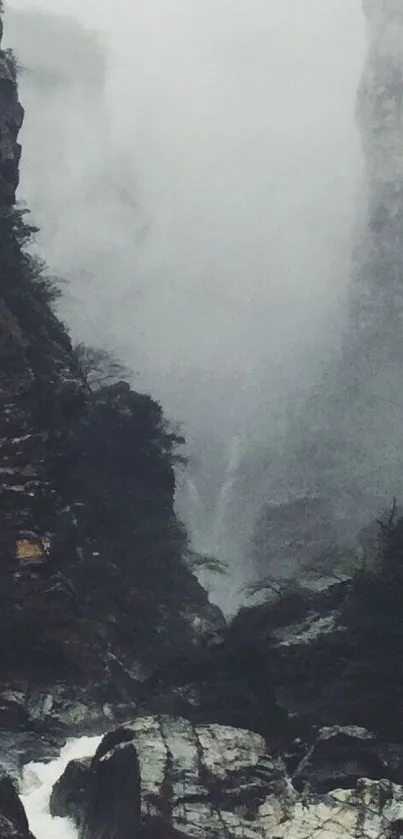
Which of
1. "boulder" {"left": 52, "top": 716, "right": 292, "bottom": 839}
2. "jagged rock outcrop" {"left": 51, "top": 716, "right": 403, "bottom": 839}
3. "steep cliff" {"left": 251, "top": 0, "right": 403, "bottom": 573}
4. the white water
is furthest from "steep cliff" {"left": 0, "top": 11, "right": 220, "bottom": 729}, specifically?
"steep cliff" {"left": 251, "top": 0, "right": 403, "bottom": 573}

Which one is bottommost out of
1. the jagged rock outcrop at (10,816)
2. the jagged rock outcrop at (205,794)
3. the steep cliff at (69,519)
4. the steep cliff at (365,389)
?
the jagged rock outcrop at (10,816)

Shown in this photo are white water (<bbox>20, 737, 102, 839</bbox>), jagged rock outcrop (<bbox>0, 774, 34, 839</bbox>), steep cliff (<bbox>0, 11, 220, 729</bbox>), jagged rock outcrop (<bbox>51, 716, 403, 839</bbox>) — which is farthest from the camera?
steep cliff (<bbox>0, 11, 220, 729</bbox>)

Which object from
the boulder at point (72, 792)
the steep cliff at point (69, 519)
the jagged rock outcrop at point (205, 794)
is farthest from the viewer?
the steep cliff at point (69, 519)

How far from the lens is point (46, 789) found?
32.0m

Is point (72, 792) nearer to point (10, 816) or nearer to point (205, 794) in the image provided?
point (205, 794)

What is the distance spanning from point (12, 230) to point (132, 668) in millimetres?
22872

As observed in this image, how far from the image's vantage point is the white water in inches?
1117

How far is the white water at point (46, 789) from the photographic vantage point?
93.1 feet

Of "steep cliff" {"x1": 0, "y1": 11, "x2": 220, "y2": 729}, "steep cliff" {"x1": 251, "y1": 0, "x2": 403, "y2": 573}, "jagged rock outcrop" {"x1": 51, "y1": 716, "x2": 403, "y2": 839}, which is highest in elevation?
"steep cliff" {"x1": 251, "y1": 0, "x2": 403, "y2": 573}

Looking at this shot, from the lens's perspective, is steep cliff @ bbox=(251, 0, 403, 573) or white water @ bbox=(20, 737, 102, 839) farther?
steep cliff @ bbox=(251, 0, 403, 573)

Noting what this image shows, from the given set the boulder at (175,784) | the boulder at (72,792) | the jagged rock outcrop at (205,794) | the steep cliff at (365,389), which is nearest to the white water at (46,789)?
the boulder at (72,792)

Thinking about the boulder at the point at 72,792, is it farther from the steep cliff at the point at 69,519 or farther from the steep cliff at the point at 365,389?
the steep cliff at the point at 365,389

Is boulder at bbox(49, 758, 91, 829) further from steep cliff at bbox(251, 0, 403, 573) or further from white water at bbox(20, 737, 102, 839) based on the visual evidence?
steep cliff at bbox(251, 0, 403, 573)

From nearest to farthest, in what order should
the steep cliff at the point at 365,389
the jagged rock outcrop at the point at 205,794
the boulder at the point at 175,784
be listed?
the jagged rock outcrop at the point at 205,794
the boulder at the point at 175,784
the steep cliff at the point at 365,389
